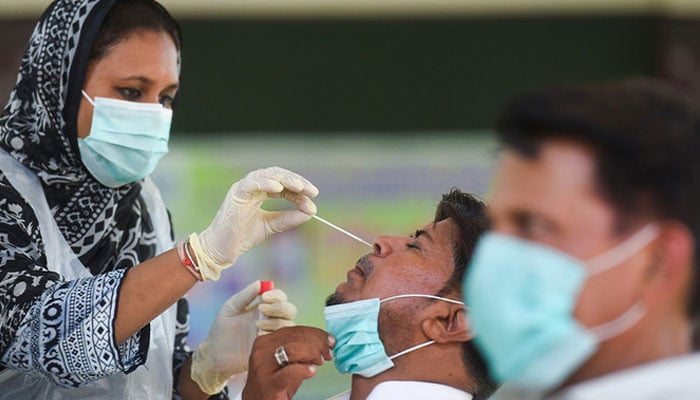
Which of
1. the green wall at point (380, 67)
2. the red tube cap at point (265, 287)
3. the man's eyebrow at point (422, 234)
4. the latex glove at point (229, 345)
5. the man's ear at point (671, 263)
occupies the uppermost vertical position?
the green wall at point (380, 67)

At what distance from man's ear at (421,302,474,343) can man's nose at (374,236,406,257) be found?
182 mm

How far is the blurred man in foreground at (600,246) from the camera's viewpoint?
144cm

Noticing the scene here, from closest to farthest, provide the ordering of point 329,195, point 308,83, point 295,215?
1. point 295,215
2. point 329,195
3. point 308,83

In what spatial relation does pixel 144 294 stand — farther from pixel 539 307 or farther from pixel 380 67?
pixel 380 67

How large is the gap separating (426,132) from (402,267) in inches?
143

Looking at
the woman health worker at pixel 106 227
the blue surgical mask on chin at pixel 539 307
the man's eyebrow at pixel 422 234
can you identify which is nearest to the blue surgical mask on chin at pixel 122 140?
the woman health worker at pixel 106 227

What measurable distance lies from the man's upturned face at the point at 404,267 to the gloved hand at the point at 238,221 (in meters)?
0.22

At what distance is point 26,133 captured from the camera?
2.52 meters

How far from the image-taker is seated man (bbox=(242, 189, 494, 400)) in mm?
2332

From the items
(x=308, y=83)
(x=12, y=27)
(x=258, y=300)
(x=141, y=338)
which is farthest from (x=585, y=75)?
(x=141, y=338)

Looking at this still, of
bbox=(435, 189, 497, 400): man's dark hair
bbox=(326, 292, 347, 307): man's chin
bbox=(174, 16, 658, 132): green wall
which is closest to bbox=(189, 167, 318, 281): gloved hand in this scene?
bbox=(326, 292, 347, 307): man's chin

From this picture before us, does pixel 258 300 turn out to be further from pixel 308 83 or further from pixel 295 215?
pixel 308 83

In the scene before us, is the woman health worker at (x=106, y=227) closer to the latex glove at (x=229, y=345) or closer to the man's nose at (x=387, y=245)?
the latex glove at (x=229, y=345)

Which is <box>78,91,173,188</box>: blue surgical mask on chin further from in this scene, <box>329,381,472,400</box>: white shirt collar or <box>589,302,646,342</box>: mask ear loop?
<box>589,302,646,342</box>: mask ear loop
